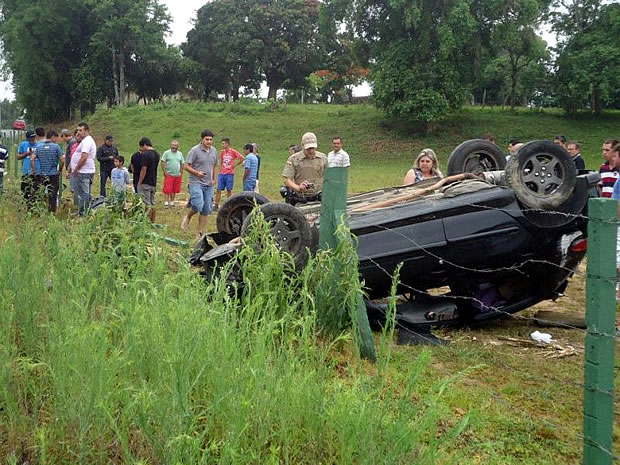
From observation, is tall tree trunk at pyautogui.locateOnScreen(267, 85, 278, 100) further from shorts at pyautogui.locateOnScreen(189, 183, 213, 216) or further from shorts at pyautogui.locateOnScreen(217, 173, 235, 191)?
shorts at pyautogui.locateOnScreen(189, 183, 213, 216)

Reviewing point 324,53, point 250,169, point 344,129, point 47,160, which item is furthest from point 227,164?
point 324,53

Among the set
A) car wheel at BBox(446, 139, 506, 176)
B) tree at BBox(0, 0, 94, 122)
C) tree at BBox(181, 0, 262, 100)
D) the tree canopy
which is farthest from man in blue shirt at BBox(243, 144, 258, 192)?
A: tree at BBox(181, 0, 262, 100)

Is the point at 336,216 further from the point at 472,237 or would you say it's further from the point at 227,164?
the point at 227,164

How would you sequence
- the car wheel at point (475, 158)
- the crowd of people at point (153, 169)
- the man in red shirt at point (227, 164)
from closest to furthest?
the car wheel at point (475, 158)
the crowd of people at point (153, 169)
the man in red shirt at point (227, 164)

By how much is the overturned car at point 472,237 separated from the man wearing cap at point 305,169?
7.50 feet

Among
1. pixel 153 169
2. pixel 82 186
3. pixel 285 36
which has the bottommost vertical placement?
pixel 82 186

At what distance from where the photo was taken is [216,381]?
2652 millimetres

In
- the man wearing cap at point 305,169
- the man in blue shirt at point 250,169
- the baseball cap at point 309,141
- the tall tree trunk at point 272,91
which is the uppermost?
the tall tree trunk at point 272,91

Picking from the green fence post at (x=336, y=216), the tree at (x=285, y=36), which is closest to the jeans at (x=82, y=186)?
the green fence post at (x=336, y=216)

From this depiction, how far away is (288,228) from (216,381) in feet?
8.48

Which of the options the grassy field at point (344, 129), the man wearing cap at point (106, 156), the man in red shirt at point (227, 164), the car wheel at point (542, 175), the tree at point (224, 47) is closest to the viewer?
the car wheel at point (542, 175)

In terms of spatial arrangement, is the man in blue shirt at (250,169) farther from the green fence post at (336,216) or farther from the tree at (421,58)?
the tree at (421,58)

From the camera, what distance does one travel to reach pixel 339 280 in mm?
4402

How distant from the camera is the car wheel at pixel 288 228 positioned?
200 inches
